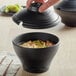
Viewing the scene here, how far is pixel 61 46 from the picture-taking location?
4.38 feet

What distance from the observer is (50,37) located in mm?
1151

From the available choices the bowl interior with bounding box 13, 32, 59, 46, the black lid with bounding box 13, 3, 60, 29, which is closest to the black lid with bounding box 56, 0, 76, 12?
the bowl interior with bounding box 13, 32, 59, 46

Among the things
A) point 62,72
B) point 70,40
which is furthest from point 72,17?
point 62,72

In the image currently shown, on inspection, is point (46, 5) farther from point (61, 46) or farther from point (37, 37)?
point (61, 46)

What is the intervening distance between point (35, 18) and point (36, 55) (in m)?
0.18

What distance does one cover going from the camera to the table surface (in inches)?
44.2

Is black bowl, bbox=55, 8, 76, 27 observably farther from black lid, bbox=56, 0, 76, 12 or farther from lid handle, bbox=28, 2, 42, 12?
lid handle, bbox=28, 2, 42, 12

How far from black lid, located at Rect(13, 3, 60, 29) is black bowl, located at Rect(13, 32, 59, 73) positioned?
0.41ft

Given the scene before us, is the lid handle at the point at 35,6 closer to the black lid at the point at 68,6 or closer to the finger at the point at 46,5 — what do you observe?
the finger at the point at 46,5

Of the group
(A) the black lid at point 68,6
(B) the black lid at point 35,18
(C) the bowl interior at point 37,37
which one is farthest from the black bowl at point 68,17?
(B) the black lid at point 35,18

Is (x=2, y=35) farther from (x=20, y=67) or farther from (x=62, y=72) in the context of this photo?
(x=62, y=72)

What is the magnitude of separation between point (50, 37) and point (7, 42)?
306mm

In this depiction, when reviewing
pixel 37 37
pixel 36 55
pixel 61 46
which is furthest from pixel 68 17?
pixel 36 55

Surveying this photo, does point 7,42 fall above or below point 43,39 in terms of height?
below
